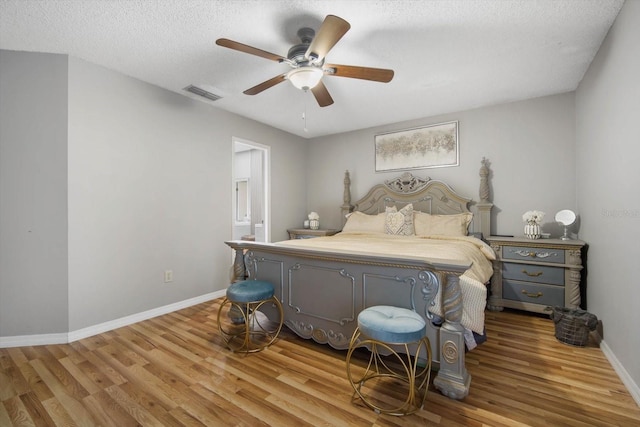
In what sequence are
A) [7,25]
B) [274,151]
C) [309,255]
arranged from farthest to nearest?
1. [274,151]
2. [309,255]
3. [7,25]

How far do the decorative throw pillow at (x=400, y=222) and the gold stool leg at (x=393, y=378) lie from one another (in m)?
1.88

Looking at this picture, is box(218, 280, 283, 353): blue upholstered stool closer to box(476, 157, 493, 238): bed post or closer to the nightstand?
the nightstand

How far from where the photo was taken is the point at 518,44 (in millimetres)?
2281

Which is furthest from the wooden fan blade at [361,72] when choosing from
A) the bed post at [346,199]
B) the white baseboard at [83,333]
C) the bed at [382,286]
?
the white baseboard at [83,333]

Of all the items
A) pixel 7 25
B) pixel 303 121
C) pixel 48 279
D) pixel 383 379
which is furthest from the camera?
pixel 303 121

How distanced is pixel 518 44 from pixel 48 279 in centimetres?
454

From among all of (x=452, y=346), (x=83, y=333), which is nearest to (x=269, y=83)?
(x=452, y=346)

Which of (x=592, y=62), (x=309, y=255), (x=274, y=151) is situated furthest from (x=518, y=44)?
(x=274, y=151)

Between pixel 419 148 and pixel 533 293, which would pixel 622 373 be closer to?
pixel 533 293

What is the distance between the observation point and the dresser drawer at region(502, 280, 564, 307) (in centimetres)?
286

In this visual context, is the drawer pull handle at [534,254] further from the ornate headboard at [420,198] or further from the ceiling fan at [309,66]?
the ceiling fan at [309,66]

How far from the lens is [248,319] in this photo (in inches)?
87.4

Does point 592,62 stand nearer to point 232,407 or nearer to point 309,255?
A: point 309,255

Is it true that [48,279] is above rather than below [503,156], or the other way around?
below
